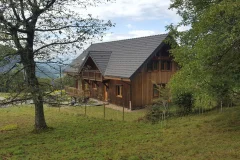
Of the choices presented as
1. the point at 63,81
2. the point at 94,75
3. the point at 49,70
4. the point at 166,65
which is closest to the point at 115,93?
the point at 94,75

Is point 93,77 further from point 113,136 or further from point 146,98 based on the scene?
point 113,136

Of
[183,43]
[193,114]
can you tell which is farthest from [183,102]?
[183,43]

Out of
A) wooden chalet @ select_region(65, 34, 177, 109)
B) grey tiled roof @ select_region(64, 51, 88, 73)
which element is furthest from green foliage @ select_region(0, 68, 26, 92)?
wooden chalet @ select_region(65, 34, 177, 109)

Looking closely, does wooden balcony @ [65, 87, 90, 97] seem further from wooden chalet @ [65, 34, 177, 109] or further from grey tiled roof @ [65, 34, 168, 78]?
grey tiled roof @ [65, 34, 168, 78]

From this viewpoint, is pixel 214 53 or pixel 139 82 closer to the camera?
pixel 214 53

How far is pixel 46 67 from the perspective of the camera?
10.8 m

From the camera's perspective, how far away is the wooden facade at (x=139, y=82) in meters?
20.7

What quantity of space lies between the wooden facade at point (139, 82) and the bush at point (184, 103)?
4546mm

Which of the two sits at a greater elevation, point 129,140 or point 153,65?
point 153,65

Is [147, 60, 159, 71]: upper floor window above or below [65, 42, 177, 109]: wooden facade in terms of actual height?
above

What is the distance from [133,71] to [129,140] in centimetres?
1053

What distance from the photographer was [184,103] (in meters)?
14.9

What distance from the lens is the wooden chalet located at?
67.6ft

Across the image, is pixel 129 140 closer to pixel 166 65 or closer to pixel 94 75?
pixel 166 65
